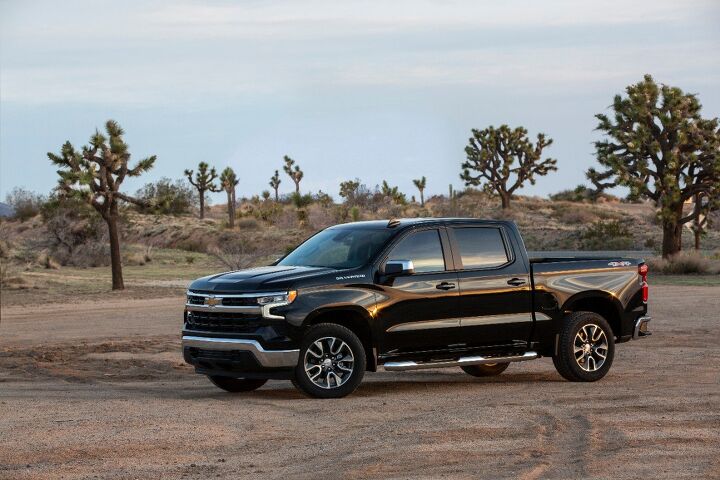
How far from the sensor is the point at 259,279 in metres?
13.3

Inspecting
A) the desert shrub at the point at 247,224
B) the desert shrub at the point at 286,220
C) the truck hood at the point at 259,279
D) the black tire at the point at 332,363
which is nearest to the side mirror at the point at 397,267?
the truck hood at the point at 259,279

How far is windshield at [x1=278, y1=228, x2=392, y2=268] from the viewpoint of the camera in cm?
1398

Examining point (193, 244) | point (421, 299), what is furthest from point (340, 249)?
point (193, 244)

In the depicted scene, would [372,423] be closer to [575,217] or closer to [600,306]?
[600,306]

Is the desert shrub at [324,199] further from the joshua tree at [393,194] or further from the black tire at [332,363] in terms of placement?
the black tire at [332,363]

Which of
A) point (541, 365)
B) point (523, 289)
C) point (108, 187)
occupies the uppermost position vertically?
point (108, 187)

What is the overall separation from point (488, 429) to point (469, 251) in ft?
12.1

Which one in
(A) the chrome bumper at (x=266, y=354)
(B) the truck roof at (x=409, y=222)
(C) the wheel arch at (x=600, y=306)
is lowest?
(A) the chrome bumper at (x=266, y=354)

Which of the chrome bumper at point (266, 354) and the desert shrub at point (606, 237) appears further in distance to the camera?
the desert shrub at point (606, 237)

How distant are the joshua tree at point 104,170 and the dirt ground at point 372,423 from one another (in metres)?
23.6

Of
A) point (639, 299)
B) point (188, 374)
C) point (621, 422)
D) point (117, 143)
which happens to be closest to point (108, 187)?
point (117, 143)

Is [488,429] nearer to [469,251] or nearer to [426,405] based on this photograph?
[426,405]

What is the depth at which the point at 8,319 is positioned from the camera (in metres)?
29.4

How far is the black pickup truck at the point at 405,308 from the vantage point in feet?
43.4
